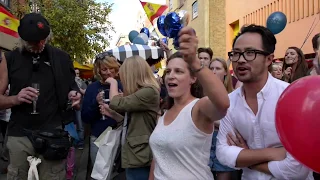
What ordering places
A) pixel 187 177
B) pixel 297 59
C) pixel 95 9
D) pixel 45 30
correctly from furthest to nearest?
1. pixel 95 9
2. pixel 297 59
3. pixel 45 30
4. pixel 187 177

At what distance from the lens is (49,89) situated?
3.23 m

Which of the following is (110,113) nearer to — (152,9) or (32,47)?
(32,47)

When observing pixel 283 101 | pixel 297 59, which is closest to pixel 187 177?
pixel 283 101

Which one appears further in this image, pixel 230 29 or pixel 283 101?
pixel 230 29

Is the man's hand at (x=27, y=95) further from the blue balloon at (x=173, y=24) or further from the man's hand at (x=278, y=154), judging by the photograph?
the blue balloon at (x=173, y=24)

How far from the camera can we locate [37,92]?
9.81ft

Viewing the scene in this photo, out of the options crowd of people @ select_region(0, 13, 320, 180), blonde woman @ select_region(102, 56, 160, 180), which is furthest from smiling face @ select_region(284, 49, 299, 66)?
blonde woman @ select_region(102, 56, 160, 180)

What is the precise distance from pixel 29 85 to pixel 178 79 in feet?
4.46

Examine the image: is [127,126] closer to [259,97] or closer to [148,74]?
[148,74]

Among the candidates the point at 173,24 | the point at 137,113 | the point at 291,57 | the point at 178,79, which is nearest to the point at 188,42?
the point at 178,79

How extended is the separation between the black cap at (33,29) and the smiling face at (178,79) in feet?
3.91

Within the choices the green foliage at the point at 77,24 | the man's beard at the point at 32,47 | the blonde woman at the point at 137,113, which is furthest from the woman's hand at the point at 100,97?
the green foliage at the point at 77,24

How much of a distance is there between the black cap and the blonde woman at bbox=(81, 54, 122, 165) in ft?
4.21

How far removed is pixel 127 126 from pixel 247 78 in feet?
6.01
